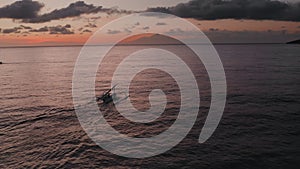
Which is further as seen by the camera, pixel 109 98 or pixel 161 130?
pixel 109 98

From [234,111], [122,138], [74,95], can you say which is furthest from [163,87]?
[122,138]

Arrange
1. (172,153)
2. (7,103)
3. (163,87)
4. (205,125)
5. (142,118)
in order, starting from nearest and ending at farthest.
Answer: (172,153) < (205,125) < (142,118) < (7,103) < (163,87)

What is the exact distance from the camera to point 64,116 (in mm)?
44844

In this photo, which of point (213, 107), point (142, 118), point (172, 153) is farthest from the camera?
point (213, 107)

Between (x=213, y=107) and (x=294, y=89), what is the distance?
1145 inches

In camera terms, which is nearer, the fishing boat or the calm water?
the calm water

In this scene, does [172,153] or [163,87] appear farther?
[163,87]

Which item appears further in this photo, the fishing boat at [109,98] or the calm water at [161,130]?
the fishing boat at [109,98]

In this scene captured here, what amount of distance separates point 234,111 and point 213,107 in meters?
4.30

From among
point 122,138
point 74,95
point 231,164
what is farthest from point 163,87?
point 231,164

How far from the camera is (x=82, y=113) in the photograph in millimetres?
46281

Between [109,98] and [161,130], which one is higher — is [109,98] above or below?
above

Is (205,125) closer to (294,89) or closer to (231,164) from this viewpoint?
(231,164)

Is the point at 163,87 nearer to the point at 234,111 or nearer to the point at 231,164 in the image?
the point at 234,111
